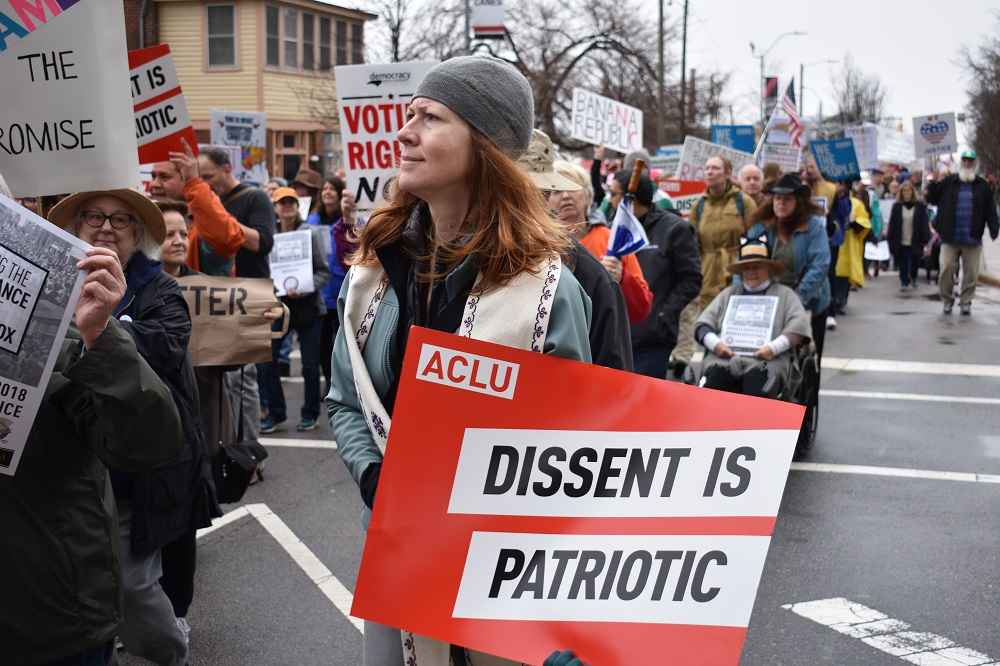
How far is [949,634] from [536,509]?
338 centimetres

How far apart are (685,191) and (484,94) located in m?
12.0

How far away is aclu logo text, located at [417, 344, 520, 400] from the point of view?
229cm

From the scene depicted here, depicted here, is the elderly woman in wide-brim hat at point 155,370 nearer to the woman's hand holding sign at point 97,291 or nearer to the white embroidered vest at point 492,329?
the woman's hand holding sign at point 97,291

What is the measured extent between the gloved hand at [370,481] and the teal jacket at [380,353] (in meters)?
0.01

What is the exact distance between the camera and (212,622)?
518 cm

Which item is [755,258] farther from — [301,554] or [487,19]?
[487,19]

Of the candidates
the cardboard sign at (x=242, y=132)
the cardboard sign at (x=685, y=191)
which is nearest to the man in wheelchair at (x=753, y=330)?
the cardboard sign at (x=685, y=191)

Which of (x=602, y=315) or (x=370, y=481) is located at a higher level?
(x=602, y=315)

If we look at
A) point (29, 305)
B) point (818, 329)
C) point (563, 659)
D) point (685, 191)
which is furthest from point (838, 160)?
point (29, 305)

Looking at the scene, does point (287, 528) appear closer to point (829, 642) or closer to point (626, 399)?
point (829, 642)

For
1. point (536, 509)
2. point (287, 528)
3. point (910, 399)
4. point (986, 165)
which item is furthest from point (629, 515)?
point (986, 165)

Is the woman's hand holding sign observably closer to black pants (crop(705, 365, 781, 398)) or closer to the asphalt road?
the asphalt road

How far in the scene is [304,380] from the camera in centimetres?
925

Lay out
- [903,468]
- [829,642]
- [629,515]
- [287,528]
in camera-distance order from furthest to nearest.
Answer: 1. [903,468]
2. [287,528]
3. [829,642]
4. [629,515]
